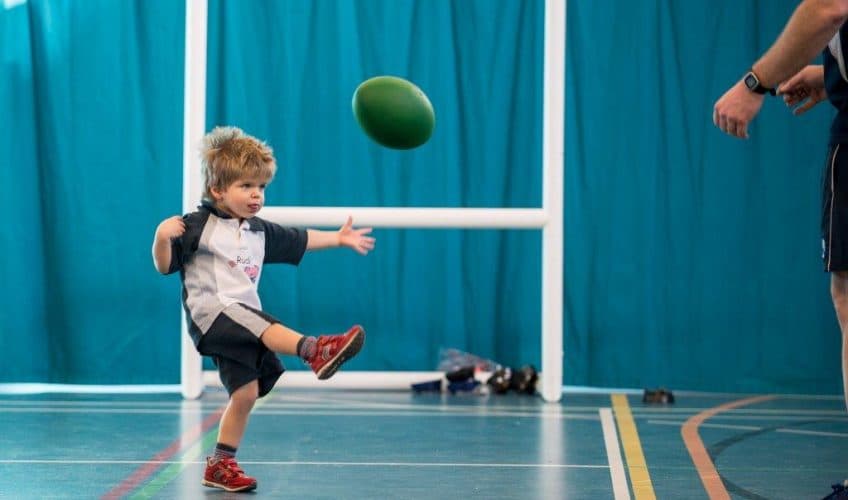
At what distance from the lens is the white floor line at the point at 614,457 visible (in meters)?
3.57

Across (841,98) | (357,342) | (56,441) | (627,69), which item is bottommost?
(56,441)

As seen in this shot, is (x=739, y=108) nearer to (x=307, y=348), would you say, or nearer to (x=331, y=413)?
(x=307, y=348)

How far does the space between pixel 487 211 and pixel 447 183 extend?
26.4 inches

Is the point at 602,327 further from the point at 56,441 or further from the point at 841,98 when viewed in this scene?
the point at 841,98

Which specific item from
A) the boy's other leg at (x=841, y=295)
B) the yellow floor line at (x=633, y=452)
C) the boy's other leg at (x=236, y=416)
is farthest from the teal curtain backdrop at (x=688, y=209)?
the boy's other leg at (x=841, y=295)

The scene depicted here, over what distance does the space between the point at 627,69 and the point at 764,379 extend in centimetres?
171

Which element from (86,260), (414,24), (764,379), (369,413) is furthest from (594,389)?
(86,260)

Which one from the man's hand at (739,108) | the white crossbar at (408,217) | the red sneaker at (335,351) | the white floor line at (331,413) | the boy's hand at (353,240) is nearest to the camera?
the man's hand at (739,108)

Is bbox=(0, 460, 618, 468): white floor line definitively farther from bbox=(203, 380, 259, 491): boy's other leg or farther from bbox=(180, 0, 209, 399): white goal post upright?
bbox=(180, 0, 209, 399): white goal post upright

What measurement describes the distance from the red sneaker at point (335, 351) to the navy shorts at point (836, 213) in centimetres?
123

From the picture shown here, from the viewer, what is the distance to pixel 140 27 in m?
6.23

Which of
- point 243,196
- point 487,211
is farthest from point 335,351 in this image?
point 487,211

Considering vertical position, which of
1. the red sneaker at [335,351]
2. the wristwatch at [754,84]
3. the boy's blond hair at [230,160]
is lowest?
the red sneaker at [335,351]

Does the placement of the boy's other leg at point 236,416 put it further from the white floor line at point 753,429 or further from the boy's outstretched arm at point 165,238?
the white floor line at point 753,429
